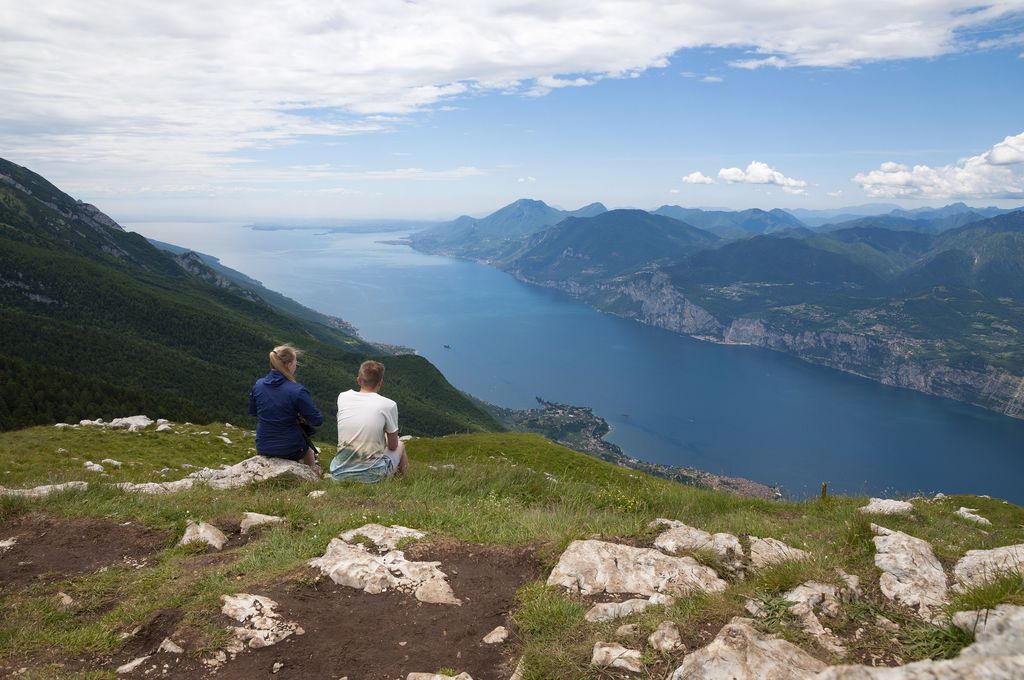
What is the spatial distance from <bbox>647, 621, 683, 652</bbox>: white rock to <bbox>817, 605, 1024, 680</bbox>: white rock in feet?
4.26

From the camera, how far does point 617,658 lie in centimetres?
466

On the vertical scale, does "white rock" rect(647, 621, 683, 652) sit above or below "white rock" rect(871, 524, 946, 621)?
above

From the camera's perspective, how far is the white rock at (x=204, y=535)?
8070 mm

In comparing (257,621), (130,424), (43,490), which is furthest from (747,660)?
(130,424)

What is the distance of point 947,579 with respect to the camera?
658 cm

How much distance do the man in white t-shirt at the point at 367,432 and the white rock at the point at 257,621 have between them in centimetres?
522

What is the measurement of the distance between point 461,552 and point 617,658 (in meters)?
3.31

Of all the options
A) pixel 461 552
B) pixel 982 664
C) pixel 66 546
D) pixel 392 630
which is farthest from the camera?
pixel 66 546

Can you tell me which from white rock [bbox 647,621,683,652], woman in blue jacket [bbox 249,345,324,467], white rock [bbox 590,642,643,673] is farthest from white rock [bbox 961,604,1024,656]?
woman in blue jacket [bbox 249,345,324,467]

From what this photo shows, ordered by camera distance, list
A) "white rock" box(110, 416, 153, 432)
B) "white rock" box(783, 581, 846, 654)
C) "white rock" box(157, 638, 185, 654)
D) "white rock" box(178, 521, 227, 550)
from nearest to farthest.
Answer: "white rock" box(783, 581, 846, 654)
"white rock" box(157, 638, 185, 654)
"white rock" box(178, 521, 227, 550)
"white rock" box(110, 416, 153, 432)

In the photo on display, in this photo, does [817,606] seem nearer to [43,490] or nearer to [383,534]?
[383,534]

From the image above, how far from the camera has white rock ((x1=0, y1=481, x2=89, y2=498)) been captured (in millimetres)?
9984

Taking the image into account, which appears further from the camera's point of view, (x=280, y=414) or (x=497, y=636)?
(x=280, y=414)

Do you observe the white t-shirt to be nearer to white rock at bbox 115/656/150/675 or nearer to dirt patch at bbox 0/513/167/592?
dirt patch at bbox 0/513/167/592
